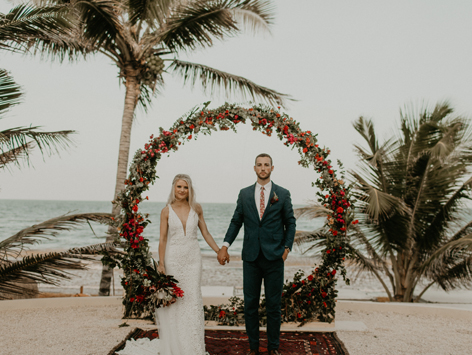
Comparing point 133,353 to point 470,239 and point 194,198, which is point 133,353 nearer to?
point 194,198

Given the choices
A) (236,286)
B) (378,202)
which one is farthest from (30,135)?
(236,286)

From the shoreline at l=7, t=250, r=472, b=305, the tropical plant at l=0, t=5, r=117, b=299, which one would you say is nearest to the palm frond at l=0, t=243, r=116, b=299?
the tropical plant at l=0, t=5, r=117, b=299

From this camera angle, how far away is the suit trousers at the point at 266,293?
4.36 metres

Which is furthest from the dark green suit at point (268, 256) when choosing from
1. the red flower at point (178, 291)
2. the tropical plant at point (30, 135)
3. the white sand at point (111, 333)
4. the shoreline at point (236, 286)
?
the shoreline at point (236, 286)

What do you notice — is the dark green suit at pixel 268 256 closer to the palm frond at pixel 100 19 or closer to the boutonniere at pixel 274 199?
the boutonniere at pixel 274 199

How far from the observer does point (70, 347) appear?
4.75 meters

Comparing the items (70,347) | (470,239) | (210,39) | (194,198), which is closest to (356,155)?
(470,239)

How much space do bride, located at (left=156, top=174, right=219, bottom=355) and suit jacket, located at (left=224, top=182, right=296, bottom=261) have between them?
494 mm

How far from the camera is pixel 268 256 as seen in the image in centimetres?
429

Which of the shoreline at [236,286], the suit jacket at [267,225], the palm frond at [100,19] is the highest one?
the palm frond at [100,19]

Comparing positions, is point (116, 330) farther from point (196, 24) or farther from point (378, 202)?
point (196, 24)

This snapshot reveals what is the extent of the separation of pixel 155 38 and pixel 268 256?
5.40 meters

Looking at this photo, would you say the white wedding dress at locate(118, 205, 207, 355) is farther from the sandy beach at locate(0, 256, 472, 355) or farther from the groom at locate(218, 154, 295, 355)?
the sandy beach at locate(0, 256, 472, 355)

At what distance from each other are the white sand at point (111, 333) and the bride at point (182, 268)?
0.99m
